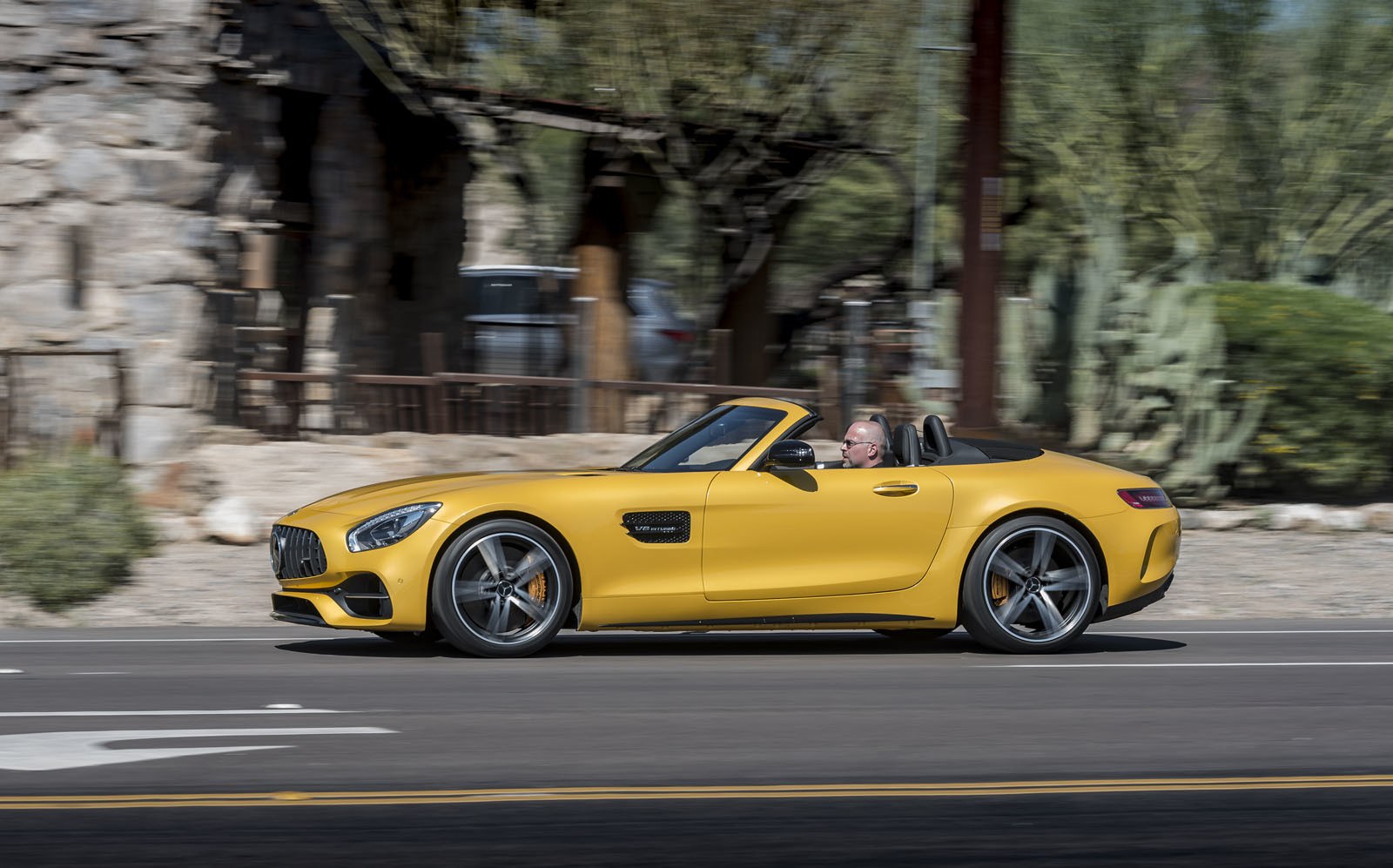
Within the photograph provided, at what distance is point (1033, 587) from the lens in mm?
9273

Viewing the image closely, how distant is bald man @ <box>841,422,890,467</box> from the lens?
30.5 ft

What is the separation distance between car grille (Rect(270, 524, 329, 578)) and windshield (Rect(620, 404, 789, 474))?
62.1 inches

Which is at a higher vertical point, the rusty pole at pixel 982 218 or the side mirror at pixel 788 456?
the rusty pole at pixel 982 218

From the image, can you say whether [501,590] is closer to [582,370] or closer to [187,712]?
[187,712]

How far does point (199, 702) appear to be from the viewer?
7586mm

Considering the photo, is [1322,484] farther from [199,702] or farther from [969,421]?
[199,702]

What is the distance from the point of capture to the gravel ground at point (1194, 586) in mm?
11297

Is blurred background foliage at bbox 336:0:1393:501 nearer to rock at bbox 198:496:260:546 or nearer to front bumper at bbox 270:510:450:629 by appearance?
rock at bbox 198:496:260:546

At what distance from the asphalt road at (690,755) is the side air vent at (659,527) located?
1.97 ft

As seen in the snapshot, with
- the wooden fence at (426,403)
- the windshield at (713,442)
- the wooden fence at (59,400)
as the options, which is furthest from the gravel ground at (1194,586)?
the windshield at (713,442)

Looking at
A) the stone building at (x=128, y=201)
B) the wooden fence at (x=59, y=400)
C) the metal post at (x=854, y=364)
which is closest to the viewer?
the wooden fence at (x=59, y=400)

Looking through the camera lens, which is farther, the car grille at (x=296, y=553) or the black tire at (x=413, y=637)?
the black tire at (x=413, y=637)

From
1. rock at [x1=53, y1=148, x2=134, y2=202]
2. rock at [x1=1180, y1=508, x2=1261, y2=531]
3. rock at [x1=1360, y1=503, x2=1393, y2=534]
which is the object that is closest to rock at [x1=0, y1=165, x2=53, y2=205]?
rock at [x1=53, y1=148, x2=134, y2=202]

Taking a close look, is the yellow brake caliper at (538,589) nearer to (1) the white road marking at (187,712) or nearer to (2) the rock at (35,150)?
(1) the white road marking at (187,712)
